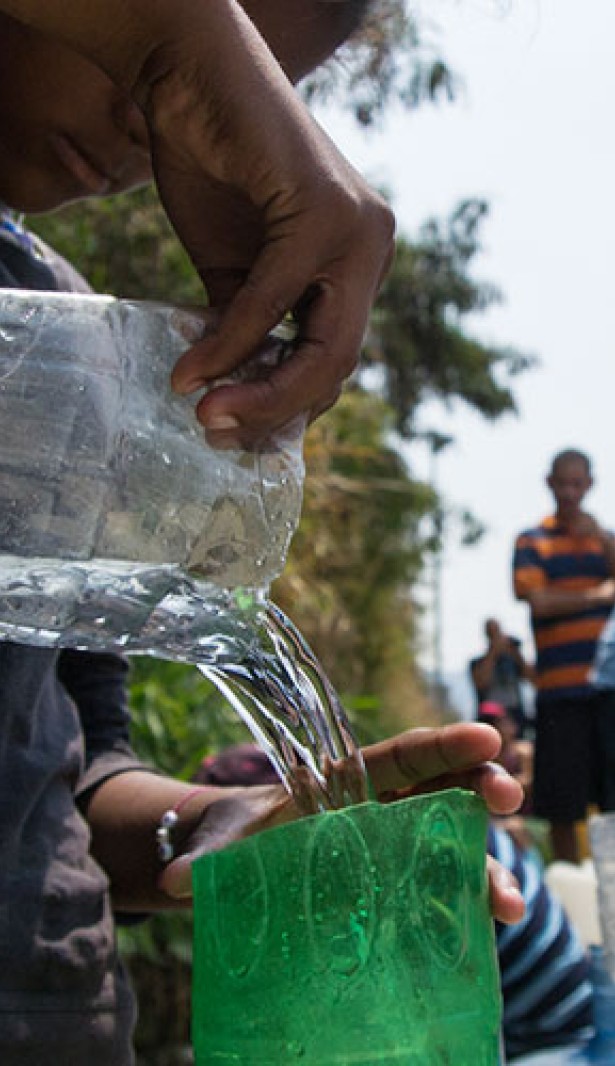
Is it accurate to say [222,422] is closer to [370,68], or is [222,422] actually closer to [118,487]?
[118,487]

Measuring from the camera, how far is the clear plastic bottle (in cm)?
102

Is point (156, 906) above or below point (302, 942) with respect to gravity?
below

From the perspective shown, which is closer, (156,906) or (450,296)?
(156,906)

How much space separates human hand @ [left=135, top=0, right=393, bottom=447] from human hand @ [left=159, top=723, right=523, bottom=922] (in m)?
0.42

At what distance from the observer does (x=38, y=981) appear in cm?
134

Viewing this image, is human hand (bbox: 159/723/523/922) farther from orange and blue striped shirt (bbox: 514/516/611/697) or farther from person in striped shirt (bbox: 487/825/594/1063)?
orange and blue striped shirt (bbox: 514/516/611/697)

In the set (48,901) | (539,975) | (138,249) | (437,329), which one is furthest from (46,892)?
(437,329)

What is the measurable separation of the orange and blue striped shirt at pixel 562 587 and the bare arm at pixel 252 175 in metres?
4.52

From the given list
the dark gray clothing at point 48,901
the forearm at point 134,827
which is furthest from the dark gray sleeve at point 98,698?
the dark gray clothing at point 48,901

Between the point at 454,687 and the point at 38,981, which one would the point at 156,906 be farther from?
the point at 454,687

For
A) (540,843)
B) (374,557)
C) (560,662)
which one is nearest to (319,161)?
(560,662)

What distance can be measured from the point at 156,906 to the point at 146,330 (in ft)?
2.65

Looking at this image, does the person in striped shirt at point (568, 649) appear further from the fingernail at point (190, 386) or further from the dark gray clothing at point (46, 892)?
the fingernail at point (190, 386)

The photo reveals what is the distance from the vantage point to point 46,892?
1369 mm
